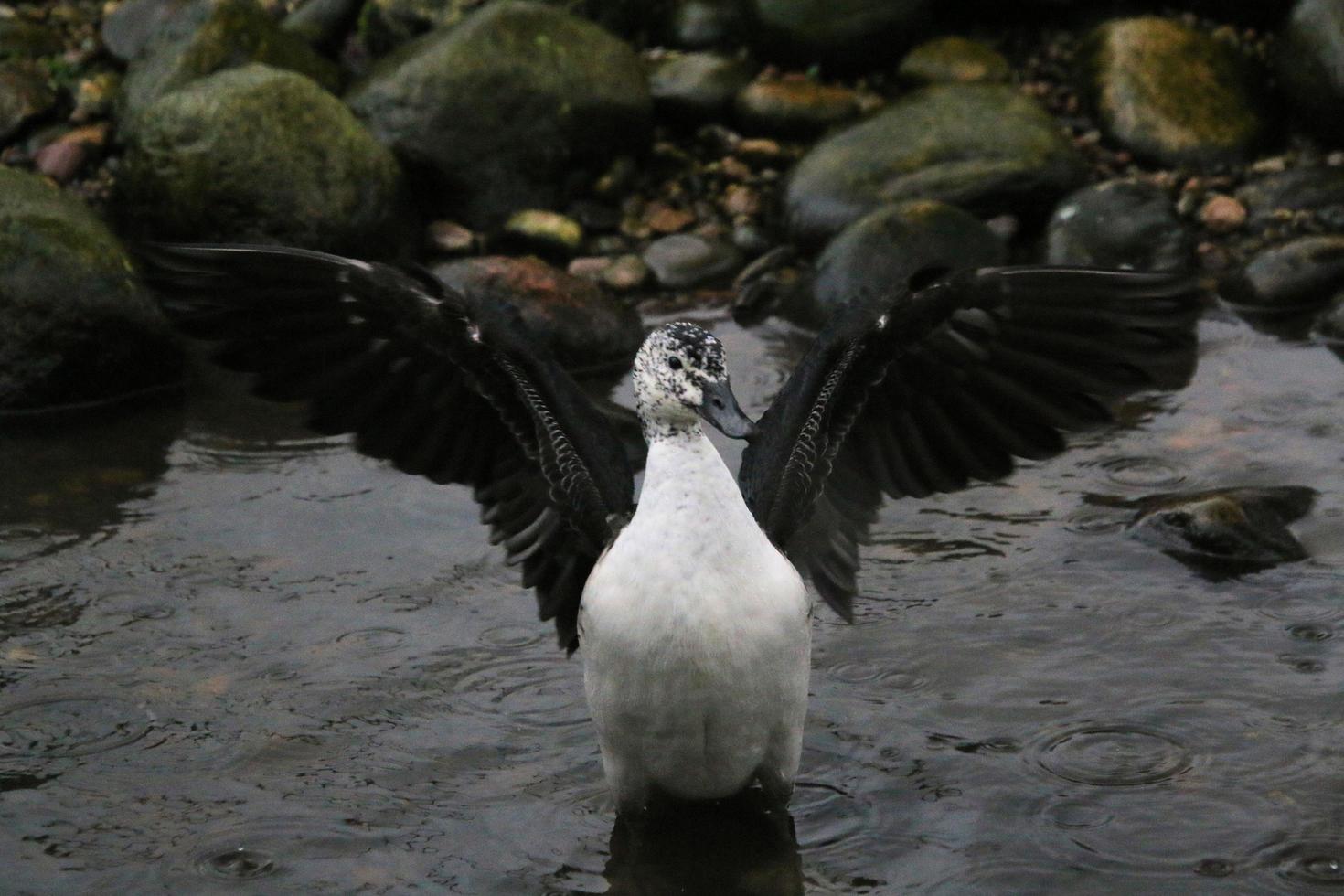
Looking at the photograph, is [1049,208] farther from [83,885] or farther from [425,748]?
[83,885]

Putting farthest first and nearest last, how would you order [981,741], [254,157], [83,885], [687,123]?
1. [687,123]
2. [254,157]
3. [981,741]
4. [83,885]

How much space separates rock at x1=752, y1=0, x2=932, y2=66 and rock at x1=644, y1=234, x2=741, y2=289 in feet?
6.08

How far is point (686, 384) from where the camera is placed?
17.0 ft

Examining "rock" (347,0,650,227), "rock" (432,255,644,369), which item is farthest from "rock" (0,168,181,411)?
"rock" (347,0,650,227)

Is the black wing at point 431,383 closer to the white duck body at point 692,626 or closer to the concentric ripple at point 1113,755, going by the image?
the white duck body at point 692,626

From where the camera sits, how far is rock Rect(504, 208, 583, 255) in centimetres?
1128

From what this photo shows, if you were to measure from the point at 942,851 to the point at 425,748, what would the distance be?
187 centimetres

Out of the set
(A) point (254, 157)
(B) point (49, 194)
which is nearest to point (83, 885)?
(B) point (49, 194)

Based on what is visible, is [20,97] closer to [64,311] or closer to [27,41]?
[27,41]

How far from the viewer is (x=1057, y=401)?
229 inches

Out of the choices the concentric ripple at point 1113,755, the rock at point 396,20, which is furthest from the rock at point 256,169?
the concentric ripple at point 1113,755

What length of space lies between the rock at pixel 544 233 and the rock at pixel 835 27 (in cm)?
220

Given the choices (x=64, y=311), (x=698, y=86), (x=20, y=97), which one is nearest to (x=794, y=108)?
(x=698, y=86)

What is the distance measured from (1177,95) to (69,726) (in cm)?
806
